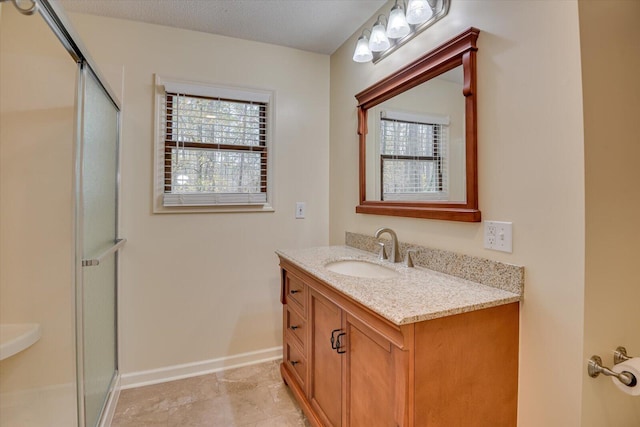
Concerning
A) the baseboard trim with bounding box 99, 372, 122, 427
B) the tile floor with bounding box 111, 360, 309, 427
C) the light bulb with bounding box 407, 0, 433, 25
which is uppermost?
the light bulb with bounding box 407, 0, 433, 25

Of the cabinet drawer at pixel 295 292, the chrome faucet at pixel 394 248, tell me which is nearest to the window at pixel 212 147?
the cabinet drawer at pixel 295 292

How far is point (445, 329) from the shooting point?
0.99 metres

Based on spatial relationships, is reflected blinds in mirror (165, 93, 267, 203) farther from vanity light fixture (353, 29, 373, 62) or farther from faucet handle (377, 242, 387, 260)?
Result: faucet handle (377, 242, 387, 260)

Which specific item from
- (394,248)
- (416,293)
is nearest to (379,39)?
(394,248)

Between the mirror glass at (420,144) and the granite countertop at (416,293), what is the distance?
0.37m

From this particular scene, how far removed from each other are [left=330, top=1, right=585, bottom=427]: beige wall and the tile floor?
1222mm

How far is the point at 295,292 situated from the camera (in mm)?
1787

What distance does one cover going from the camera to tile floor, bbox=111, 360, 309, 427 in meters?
1.71

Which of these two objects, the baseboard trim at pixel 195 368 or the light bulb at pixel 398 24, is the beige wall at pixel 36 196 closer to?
the baseboard trim at pixel 195 368

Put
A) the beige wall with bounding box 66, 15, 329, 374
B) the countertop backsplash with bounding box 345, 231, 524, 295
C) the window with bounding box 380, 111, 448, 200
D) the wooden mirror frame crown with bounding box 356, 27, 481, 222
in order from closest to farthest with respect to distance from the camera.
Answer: the countertop backsplash with bounding box 345, 231, 524, 295 → the wooden mirror frame crown with bounding box 356, 27, 481, 222 → the window with bounding box 380, 111, 448, 200 → the beige wall with bounding box 66, 15, 329, 374

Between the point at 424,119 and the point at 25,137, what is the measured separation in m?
2.09

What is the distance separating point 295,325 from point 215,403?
0.68m

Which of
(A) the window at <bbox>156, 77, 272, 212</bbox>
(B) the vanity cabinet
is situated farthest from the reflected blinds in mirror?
(B) the vanity cabinet

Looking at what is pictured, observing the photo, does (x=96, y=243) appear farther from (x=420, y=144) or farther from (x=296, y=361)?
(x=420, y=144)
